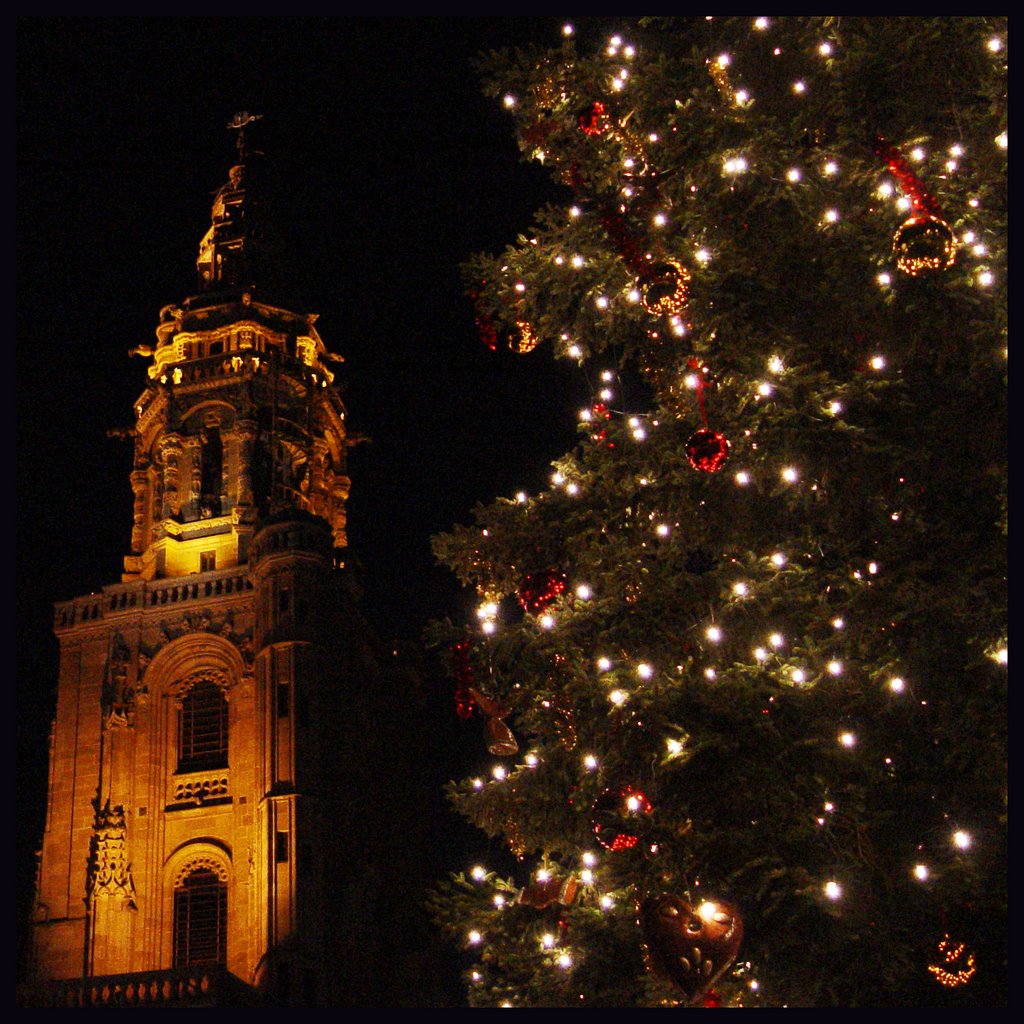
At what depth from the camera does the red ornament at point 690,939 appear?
8531mm

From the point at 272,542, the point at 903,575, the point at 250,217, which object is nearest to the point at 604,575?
the point at 903,575

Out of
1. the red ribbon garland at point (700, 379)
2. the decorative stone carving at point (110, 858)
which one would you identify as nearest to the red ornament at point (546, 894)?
the red ribbon garland at point (700, 379)

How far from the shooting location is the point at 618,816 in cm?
934

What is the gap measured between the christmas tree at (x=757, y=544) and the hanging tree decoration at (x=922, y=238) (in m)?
0.02

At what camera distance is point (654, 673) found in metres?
9.70

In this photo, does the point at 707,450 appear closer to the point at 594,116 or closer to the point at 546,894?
the point at 594,116

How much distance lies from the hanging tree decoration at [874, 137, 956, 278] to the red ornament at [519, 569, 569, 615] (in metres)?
3.54

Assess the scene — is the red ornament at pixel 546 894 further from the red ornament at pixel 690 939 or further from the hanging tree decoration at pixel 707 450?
the hanging tree decoration at pixel 707 450

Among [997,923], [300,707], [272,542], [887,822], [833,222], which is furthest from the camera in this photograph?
[272,542]

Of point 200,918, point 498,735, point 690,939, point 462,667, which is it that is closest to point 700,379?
point 462,667

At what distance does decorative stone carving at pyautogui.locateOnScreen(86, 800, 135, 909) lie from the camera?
104ft

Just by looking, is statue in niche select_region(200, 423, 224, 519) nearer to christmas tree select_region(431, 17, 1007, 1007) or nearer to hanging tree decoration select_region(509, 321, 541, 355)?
hanging tree decoration select_region(509, 321, 541, 355)

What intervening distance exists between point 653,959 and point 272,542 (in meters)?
27.6

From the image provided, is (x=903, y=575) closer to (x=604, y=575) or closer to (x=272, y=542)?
(x=604, y=575)
